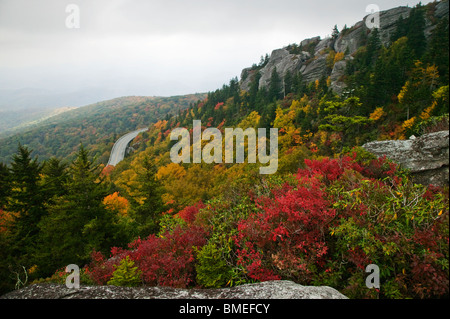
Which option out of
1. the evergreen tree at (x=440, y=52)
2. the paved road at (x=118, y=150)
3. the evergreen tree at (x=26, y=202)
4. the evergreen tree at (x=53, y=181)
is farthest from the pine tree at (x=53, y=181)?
the paved road at (x=118, y=150)

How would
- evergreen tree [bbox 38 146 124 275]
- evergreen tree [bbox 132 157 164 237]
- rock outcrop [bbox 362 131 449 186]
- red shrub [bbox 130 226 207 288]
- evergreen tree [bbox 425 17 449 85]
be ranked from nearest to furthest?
red shrub [bbox 130 226 207 288]
rock outcrop [bbox 362 131 449 186]
evergreen tree [bbox 38 146 124 275]
evergreen tree [bbox 132 157 164 237]
evergreen tree [bbox 425 17 449 85]

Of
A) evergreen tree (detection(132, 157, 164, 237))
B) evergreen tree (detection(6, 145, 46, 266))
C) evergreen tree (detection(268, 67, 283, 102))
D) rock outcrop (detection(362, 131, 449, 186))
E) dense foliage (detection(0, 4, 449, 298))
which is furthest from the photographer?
evergreen tree (detection(268, 67, 283, 102))

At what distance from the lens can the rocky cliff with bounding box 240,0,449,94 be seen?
5088cm

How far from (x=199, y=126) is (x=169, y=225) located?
65.4 meters

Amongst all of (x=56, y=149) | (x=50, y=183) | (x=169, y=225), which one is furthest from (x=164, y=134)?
(x=56, y=149)

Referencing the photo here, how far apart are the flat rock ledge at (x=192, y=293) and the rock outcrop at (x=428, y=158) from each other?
728 cm

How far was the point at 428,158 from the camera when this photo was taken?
27.7ft

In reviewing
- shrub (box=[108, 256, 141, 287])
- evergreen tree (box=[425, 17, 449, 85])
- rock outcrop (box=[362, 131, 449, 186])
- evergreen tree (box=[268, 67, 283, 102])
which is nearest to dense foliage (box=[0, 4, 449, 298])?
shrub (box=[108, 256, 141, 287])

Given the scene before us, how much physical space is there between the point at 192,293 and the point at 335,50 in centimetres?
8936

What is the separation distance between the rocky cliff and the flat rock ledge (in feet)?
164

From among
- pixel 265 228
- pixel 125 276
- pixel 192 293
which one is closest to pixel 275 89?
pixel 265 228

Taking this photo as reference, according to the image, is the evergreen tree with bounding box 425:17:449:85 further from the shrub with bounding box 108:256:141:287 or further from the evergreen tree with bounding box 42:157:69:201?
the evergreen tree with bounding box 42:157:69:201

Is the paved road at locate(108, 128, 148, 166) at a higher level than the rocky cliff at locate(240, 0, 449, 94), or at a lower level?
lower
